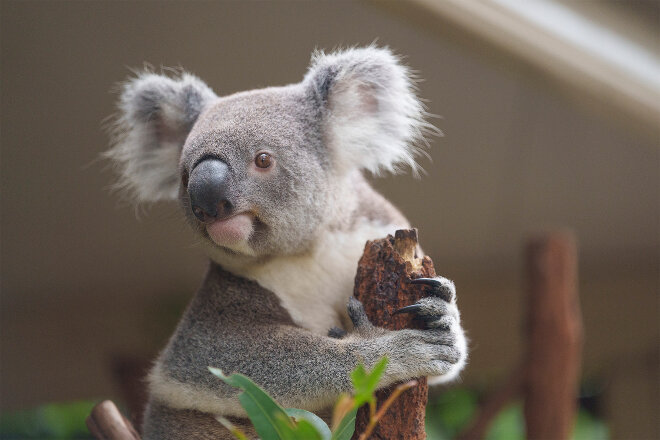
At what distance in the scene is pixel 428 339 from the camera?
1797mm

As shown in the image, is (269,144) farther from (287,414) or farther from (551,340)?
(551,340)

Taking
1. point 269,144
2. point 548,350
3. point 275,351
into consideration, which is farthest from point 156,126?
point 548,350

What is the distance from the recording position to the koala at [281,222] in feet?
5.99

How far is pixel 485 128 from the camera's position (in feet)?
16.0

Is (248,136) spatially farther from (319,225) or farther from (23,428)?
(23,428)

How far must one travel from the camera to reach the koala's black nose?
1.76 m

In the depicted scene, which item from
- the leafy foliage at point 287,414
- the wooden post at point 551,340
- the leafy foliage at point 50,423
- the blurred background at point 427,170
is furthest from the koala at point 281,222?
the leafy foliage at point 50,423

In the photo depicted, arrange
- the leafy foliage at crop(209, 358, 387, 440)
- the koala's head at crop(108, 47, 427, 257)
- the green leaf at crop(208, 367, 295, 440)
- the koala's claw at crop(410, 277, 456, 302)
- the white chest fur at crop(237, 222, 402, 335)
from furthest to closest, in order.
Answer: the white chest fur at crop(237, 222, 402, 335) → the koala's head at crop(108, 47, 427, 257) → the koala's claw at crop(410, 277, 456, 302) → the green leaf at crop(208, 367, 295, 440) → the leafy foliage at crop(209, 358, 387, 440)

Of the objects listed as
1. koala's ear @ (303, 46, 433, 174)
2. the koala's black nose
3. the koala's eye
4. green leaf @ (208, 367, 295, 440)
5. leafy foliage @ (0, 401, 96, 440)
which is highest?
koala's ear @ (303, 46, 433, 174)

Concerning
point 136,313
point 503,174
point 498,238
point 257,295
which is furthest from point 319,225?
point 136,313

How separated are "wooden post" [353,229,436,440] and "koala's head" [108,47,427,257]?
0.94 ft

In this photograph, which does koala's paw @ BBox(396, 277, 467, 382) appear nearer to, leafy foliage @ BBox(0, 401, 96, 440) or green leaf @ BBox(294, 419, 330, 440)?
green leaf @ BBox(294, 419, 330, 440)

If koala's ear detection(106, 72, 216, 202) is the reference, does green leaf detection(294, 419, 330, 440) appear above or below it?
below

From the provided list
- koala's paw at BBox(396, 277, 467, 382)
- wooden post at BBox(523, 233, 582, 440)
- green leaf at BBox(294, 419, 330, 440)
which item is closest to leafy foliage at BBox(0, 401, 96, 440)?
wooden post at BBox(523, 233, 582, 440)
